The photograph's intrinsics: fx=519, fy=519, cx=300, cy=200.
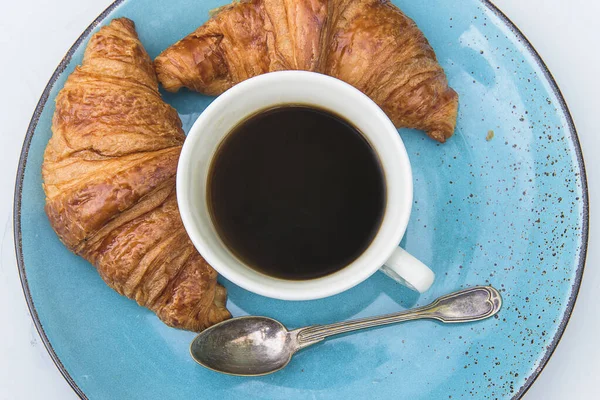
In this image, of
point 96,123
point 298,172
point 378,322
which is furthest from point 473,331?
point 96,123

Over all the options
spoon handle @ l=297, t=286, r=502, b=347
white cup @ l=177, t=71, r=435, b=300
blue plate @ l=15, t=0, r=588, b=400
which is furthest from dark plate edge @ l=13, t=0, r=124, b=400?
spoon handle @ l=297, t=286, r=502, b=347

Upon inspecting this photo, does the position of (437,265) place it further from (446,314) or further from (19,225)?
(19,225)

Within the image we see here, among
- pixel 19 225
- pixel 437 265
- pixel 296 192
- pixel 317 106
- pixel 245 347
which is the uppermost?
pixel 317 106

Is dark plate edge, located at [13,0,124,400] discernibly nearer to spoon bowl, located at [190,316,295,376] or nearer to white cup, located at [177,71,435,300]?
spoon bowl, located at [190,316,295,376]

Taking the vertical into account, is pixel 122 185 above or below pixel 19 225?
above

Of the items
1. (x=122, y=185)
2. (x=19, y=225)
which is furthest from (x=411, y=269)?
(x=19, y=225)

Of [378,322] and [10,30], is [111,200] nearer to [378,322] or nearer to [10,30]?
[378,322]

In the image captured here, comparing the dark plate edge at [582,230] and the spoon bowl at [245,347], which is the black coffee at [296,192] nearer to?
the spoon bowl at [245,347]

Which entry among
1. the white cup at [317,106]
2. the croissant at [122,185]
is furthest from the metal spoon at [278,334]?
the white cup at [317,106]
